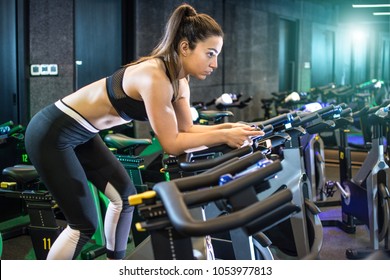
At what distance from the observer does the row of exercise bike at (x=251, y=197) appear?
1149 mm

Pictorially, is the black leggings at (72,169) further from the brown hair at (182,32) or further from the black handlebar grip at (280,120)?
the black handlebar grip at (280,120)

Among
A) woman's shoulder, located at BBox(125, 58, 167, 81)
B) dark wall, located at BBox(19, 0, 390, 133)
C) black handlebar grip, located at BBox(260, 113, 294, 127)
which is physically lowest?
black handlebar grip, located at BBox(260, 113, 294, 127)

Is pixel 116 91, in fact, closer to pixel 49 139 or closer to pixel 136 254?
pixel 49 139

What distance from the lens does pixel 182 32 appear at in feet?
6.59

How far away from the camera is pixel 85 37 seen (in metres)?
5.30

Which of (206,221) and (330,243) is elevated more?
(206,221)

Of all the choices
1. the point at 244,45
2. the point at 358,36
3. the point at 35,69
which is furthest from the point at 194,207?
the point at 358,36

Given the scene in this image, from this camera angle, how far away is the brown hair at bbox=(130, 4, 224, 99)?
1.98 metres

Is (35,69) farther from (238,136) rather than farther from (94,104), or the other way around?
(238,136)

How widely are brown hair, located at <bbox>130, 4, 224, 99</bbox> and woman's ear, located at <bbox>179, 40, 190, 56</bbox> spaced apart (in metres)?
0.01

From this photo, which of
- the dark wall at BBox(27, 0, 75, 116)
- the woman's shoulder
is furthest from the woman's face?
the dark wall at BBox(27, 0, 75, 116)

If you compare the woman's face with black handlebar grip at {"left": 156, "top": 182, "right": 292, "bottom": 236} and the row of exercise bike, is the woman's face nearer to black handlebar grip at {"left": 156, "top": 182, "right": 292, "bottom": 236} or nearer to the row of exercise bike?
the row of exercise bike

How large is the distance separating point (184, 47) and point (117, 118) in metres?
0.37

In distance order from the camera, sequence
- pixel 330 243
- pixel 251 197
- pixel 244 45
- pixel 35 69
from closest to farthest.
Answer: pixel 251 197 → pixel 330 243 → pixel 35 69 → pixel 244 45
